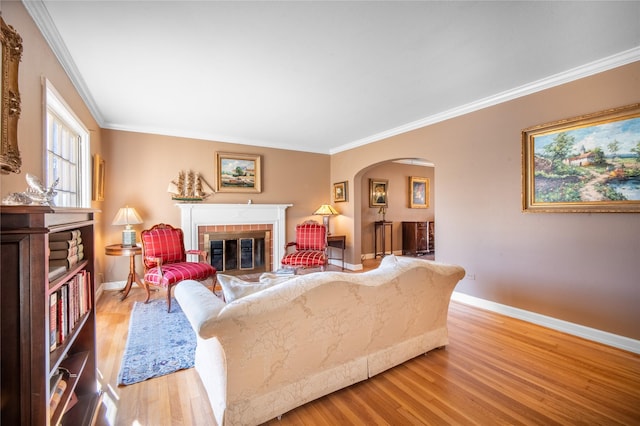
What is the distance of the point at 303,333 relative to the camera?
1.63 m

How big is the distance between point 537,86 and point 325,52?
2365 mm

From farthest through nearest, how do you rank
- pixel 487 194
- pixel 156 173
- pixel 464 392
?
1. pixel 156 173
2. pixel 487 194
3. pixel 464 392

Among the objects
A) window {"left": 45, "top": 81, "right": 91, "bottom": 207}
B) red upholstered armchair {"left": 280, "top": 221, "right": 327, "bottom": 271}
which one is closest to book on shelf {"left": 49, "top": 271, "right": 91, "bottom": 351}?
window {"left": 45, "top": 81, "right": 91, "bottom": 207}

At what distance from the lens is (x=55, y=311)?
1.29 meters

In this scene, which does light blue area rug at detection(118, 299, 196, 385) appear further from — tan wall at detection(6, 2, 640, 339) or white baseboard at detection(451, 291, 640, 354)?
white baseboard at detection(451, 291, 640, 354)

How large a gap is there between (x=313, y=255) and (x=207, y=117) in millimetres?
2662

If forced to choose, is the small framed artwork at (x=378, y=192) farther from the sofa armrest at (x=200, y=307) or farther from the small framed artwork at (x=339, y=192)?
the sofa armrest at (x=200, y=307)

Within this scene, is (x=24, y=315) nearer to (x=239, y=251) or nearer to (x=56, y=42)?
(x=56, y=42)

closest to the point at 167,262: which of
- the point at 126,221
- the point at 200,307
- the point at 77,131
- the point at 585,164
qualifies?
the point at 126,221

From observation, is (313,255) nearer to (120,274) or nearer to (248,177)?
(248,177)

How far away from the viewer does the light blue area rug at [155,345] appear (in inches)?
84.4

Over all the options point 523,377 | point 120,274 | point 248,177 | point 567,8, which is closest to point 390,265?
point 523,377

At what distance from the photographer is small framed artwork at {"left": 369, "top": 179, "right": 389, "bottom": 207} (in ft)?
22.1

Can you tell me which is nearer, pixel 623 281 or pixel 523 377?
pixel 523 377
